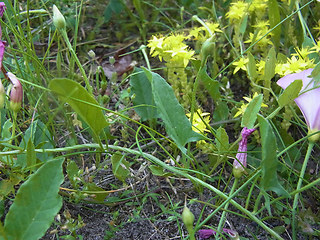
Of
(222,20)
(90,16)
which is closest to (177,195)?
(222,20)

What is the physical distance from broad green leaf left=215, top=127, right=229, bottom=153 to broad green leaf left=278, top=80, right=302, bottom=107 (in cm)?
17

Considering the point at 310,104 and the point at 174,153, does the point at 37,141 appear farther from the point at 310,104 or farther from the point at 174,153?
the point at 310,104

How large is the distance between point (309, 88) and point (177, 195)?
1.47 ft

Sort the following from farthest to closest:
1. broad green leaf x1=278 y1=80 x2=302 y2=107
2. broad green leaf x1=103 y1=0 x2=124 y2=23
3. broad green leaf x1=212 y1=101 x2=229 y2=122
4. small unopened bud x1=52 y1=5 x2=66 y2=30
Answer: broad green leaf x1=103 y1=0 x2=124 y2=23, broad green leaf x1=212 y1=101 x2=229 y2=122, small unopened bud x1=52 y1=5 x2=66 y2=30, broad green leaf x1=278 y1=80 x2=302 y2=107

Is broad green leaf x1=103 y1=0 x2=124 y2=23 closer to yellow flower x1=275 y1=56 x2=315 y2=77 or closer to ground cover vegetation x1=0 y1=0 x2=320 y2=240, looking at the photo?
ground cover vegetation x1=0 y1=0 x2=320 y2=240

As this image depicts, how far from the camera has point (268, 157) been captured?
826 mm

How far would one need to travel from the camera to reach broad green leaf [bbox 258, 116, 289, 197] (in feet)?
2.62

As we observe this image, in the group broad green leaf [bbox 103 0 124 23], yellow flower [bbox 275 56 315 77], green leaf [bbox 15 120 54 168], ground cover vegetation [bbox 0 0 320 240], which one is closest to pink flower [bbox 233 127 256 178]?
ground cover vegetation [bbox 0 0 320 240]

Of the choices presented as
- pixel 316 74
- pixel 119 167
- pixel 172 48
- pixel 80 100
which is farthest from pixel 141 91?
pixel 316 74

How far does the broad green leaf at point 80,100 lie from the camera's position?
839mm

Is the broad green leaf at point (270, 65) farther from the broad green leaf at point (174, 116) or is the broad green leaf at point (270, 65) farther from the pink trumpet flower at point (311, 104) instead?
the broad green leaf at point (174, 116)

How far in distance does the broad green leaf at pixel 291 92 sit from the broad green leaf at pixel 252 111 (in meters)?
0.05

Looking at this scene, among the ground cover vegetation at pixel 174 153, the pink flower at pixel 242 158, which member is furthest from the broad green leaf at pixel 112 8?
the pink flower at pixel 242 158

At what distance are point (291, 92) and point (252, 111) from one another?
0.10 meters
